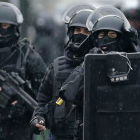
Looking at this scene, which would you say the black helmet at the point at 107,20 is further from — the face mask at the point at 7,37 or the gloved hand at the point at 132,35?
the face mask at the point at 7,37

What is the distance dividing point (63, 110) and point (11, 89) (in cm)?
157

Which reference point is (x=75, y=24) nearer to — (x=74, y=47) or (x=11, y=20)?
(x=74, y=47)

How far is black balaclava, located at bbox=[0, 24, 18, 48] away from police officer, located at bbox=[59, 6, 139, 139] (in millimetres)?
2584

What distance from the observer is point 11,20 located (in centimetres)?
919

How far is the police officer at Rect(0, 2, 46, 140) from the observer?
8.96 m

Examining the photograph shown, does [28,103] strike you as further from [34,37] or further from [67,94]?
[34,37]

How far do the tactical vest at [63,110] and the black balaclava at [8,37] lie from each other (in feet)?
4.87

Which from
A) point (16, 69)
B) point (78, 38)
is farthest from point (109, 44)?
point (16, 69)

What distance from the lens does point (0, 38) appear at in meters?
9.09

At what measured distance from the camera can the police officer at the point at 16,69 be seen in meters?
8.96

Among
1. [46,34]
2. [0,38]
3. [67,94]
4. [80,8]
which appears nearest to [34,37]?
[46,34]

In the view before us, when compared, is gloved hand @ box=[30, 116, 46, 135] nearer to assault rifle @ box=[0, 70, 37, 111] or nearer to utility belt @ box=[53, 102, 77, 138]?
utility belt @ box=[53, 102, 77, 138]

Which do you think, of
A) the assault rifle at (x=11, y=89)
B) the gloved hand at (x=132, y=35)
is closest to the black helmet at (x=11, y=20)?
the assault rifle at (x=11, y=89)

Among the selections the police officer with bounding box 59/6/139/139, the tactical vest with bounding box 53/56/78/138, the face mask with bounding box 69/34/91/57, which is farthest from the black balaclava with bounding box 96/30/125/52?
the tactical vest with bounding box 53/56/78/138
